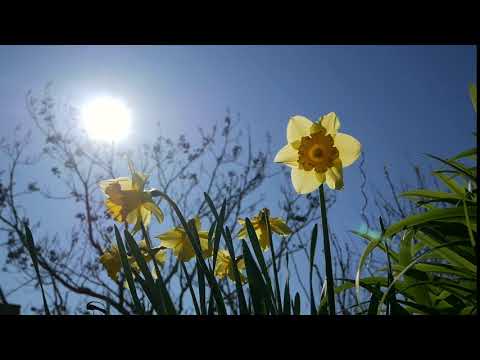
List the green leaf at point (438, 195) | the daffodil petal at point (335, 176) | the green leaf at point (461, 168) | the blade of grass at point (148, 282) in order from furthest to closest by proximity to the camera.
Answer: the green leaf at point (461, 168) < the green leaf at point (438, 195) < the daffodil petal at point (335, 176) < the blade of grass at point (148, 282)

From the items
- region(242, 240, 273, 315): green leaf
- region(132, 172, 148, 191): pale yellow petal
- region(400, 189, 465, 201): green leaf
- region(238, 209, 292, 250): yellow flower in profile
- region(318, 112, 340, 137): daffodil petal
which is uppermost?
region(318, 112, 340, 137): daffodil petal

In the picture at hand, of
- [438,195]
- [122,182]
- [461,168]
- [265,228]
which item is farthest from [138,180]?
[461,168]

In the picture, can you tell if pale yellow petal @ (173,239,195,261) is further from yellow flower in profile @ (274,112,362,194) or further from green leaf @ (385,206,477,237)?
green leaf @ (385,206,477,237)

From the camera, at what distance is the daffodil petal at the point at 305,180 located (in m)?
1.11

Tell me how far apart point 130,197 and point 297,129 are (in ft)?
1.52

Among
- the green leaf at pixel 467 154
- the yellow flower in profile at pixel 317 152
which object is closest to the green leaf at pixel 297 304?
the yellow flower in profile at pixel 317 152

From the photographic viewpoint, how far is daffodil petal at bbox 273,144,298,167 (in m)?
1.15

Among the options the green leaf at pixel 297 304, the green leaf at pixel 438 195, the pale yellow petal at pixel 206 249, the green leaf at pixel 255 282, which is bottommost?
the green leaf at pixel 297 304

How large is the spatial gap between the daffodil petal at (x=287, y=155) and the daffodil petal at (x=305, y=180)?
1.1 inches

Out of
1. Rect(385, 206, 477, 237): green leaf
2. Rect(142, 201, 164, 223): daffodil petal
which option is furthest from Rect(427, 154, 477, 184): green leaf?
Rect(142, 201, 164, 223): daffodil petal

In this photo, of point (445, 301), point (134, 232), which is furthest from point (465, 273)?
point (134, 232)

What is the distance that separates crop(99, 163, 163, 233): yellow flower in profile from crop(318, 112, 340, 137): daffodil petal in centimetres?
47

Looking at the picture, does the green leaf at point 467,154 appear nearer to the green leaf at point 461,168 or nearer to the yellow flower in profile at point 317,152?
the green leaf at point 461,168

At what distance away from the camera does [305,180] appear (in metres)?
1.13
